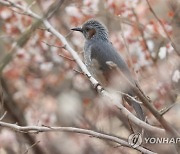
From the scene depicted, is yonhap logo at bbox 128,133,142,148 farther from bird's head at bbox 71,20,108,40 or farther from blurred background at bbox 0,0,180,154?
bird's head at bbox 71,20,108,40

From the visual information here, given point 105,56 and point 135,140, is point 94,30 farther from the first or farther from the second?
point 135,140

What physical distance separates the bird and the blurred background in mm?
254

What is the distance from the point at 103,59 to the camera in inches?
229

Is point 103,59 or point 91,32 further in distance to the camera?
point 91,32

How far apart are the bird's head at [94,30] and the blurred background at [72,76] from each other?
25 centimetres

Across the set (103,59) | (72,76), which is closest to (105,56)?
(103,59)

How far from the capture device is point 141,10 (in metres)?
7.59

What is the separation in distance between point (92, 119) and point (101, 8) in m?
1.92

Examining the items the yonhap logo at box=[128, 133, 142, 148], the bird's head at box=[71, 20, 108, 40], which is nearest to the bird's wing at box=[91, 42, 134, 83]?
the bird's head at box=[71, 20, 108, 40]

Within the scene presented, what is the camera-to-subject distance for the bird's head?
648 centimetres

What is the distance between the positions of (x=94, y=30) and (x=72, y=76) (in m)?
2.09

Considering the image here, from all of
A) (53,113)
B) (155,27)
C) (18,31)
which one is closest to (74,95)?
(53,113)

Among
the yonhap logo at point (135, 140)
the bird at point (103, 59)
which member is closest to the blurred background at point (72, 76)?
the bird at point (103, 59)

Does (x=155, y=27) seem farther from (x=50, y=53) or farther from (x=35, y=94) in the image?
(x=35, y=94)
